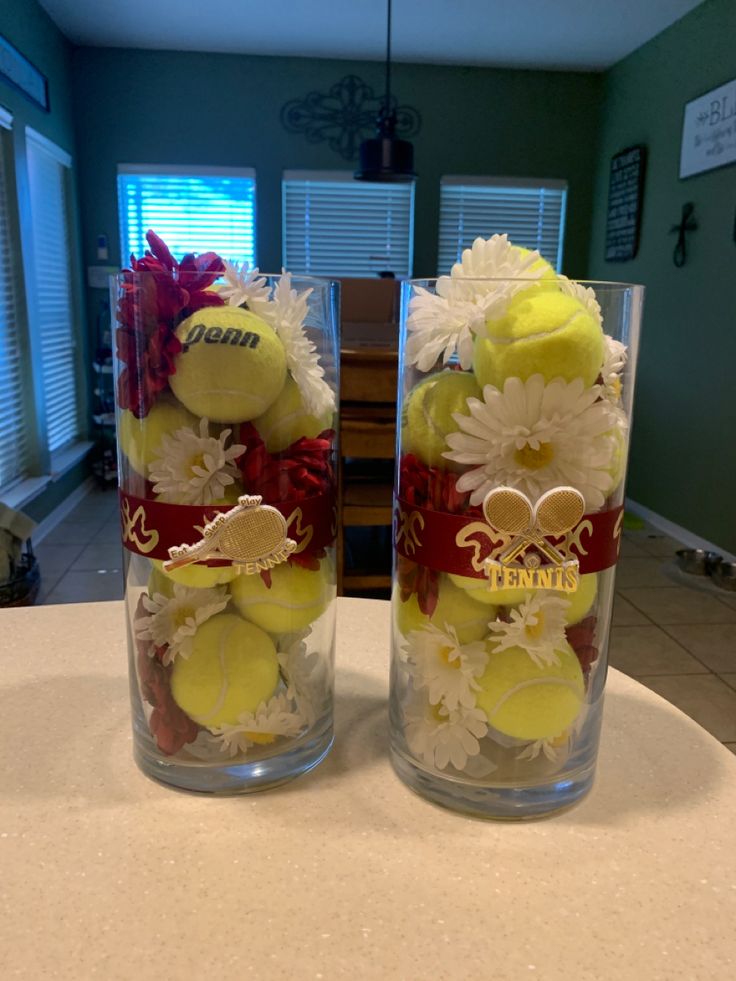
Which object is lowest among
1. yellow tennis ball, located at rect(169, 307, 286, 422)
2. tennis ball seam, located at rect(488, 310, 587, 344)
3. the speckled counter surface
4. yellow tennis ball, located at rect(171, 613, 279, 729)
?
the speckled counter surface

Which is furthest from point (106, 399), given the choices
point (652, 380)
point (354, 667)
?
point (354, 667)

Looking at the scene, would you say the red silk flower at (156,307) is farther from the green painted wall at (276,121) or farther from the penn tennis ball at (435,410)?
the green painted wall at (276,121)

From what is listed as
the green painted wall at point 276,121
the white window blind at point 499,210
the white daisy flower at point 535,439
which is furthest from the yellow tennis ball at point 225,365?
the white window blind at point 499,210

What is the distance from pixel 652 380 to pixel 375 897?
3.78m

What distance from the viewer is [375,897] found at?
0.38m

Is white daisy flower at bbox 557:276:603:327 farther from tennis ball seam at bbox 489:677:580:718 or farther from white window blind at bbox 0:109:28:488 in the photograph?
white window blind at bbox 0:109:28:488

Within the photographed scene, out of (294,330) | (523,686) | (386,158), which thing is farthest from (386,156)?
(523,686)

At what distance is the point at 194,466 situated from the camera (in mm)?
414

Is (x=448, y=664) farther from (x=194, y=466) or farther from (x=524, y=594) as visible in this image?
(x=194, y=466)

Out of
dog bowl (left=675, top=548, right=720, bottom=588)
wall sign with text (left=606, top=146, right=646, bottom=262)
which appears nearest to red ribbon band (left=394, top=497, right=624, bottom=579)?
dog bowl (left=675, top=548, right=720, bottom=588)

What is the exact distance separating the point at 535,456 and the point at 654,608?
243 cm

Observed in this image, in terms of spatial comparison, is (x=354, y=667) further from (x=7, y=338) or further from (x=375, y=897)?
(x=7, y=338)

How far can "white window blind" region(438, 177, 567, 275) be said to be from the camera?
4.45m

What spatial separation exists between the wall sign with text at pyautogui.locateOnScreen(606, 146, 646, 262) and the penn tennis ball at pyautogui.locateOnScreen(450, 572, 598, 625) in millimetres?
3948
